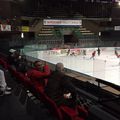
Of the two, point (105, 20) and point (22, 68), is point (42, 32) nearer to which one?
point (105, 20)

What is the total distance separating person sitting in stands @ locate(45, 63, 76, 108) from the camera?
2.92m

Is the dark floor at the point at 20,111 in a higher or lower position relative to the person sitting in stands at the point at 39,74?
lower

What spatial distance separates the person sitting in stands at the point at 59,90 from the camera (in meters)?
2.92

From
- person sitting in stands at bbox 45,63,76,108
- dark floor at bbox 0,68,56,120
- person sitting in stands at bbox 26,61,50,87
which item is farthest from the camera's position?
person sitting in stands at bbox 26,61,50,87

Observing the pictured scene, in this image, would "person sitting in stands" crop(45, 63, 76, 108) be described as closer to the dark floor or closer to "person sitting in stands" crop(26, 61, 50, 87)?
the dark floor

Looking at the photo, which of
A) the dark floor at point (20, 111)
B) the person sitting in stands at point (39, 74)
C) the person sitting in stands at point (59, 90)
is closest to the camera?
the person sitting in stands at point (59, 90)

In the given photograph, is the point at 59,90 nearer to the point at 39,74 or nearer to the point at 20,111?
the point at 39,74

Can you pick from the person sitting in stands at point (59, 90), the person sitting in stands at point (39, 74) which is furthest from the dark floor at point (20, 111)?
the person sitting in stands at point (59, 90)

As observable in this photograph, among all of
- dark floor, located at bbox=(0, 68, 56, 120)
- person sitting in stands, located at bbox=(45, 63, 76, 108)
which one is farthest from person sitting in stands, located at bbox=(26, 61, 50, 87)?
person sitting in stands, located at bbox=(45, 63, 76, 108)

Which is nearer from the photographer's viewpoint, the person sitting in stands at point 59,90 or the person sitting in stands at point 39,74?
the person sitting in stands at point 59,90

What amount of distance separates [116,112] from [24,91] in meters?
2.81

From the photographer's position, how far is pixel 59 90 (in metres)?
3.02

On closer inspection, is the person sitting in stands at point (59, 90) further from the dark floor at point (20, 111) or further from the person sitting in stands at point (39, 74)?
the person sitting in stands at point (39, 74)

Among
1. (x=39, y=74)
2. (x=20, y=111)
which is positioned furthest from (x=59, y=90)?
(x=20, y=111)
